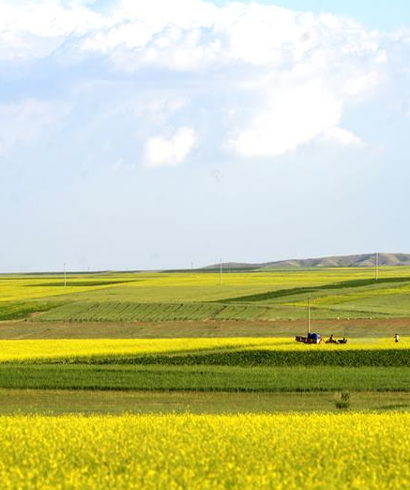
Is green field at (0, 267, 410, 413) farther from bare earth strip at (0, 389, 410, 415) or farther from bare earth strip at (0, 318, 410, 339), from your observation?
bare earth strip at (0, 389, 410, 415)

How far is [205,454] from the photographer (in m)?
20.2

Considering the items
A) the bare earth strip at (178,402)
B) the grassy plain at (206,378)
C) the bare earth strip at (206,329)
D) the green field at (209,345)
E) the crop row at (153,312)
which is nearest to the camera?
the bare earth strip at (178,402)

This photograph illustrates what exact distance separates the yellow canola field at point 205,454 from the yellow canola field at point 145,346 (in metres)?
30.4

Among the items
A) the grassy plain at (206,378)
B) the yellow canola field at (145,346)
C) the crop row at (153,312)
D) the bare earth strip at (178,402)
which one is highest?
the crop row at (153,312)

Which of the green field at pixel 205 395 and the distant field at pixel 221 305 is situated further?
the distant field at pixel 221 305

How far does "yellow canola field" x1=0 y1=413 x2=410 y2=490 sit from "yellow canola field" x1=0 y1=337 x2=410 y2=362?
3038cm

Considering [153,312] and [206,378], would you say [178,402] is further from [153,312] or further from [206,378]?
[153,312]

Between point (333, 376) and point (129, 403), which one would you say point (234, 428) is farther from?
point (333, 376)

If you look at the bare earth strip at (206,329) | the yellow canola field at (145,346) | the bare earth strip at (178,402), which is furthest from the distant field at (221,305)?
the bare earth strip at (178,402)

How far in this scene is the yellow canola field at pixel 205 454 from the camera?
17688 mm

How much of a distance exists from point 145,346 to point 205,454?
136 feet

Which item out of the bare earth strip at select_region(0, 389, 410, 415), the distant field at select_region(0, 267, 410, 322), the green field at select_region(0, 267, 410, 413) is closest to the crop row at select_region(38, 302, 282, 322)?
the distant field at select_region(0, 267, 410, 322)

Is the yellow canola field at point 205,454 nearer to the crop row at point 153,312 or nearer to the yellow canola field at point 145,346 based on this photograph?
the yellow canola field at point 145,346

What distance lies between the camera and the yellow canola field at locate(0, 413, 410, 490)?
1769 cm
